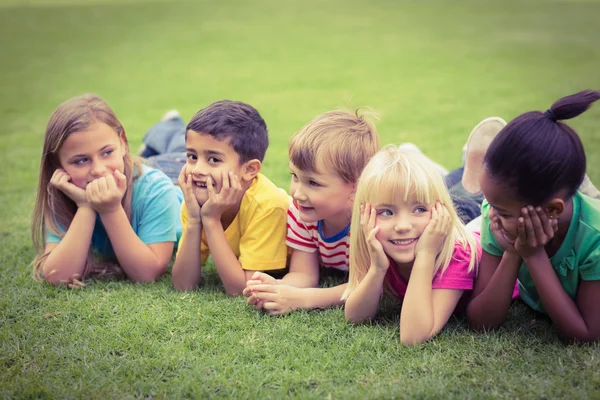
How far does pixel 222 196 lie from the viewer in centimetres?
406

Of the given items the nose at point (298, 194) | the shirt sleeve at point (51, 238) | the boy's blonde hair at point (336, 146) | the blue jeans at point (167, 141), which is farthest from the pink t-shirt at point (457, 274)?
the blue jeans at point (167, 141)

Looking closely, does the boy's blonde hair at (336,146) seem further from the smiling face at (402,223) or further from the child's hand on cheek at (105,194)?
the child's hand on cheek at (105,194)

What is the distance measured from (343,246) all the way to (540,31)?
1486cm

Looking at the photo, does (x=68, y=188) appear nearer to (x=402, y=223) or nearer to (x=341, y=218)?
(x=341, y=218)

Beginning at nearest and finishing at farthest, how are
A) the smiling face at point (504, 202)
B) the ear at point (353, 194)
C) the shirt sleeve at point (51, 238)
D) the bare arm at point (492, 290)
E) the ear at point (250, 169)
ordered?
the smiling face at point (504, 202), the bare arm at point (492, 290), the ear at point (353, 194), the ear at point (250, 169), the shirt sleeve at point (51, 238)

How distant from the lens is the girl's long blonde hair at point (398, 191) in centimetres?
350

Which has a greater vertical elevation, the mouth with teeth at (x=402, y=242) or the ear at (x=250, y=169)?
the ear at (x=250, y=169)

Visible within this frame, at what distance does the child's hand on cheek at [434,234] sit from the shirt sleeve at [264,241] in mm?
1046

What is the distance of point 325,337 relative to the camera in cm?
360

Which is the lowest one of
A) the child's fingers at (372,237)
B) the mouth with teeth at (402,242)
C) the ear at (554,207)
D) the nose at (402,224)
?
the mouth with teeth at (402,242)

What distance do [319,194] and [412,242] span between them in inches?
25.5

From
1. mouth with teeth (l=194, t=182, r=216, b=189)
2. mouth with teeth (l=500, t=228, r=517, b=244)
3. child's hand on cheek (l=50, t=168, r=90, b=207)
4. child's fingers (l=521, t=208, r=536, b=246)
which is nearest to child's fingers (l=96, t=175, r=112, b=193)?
child's hand on cheek (l=50, t=168, r=90, b=207)

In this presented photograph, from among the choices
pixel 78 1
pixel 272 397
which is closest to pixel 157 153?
pixel 272 397

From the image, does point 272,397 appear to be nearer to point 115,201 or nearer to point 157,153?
point 115,201
